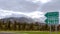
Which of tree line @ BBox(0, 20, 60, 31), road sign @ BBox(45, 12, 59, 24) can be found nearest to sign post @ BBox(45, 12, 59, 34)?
road sign @ BBox(45, 12, 59, 24)

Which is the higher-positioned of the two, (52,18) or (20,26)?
(52,18)

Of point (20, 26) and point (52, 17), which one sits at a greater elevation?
point (52, 17)

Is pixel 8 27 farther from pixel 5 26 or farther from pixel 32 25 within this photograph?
pixel 32 25

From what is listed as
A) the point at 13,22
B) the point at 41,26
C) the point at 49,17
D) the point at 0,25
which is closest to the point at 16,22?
the point at 13,22

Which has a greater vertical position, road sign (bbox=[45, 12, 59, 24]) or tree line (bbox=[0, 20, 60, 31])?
road sign (bbox=[45, 12, 59, 24])

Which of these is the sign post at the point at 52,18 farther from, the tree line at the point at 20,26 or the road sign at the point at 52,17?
the tree line at the point at 20,26

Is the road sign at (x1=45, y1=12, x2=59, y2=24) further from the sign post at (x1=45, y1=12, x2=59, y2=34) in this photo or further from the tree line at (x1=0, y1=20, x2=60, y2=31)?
the tree line at (x1=0, y1=20, x2=60, y2=31)

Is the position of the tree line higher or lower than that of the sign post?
lower

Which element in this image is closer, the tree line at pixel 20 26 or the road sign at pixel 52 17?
the road sign at pixel 52 17

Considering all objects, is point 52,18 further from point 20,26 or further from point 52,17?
point 20,26

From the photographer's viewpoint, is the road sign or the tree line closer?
the road sign

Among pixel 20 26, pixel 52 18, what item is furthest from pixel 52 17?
pixel 20 26

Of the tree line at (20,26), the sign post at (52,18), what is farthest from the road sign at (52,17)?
the tree line at (20,26)

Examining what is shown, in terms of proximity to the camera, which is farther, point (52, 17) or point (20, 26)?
point (20, 26)
